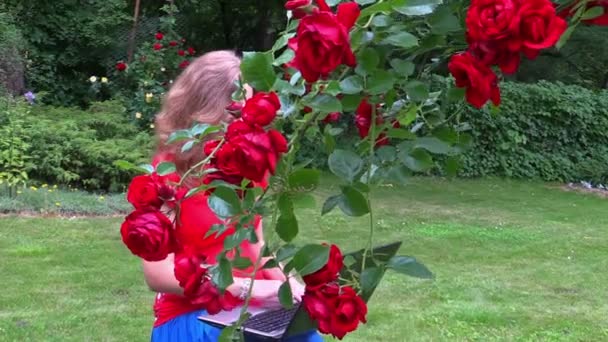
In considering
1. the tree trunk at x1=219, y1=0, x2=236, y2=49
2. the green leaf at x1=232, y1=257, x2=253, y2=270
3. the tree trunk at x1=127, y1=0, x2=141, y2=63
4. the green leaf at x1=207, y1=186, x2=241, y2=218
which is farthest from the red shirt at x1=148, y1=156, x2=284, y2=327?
the tree trunk at x1=219, y1=0, x2=236, y2=49

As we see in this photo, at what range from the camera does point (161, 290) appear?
203 cm

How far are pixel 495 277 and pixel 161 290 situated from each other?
4.11 meters

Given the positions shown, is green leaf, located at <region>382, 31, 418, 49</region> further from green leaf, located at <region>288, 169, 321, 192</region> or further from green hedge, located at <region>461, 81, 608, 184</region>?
green hedge, located at <region>461, 81, 608, 184</region>

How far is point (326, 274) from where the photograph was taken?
113cm

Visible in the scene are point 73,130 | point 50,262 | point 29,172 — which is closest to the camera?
point 50,262

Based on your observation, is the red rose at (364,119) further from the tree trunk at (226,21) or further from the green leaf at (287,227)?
the tree trunk at (226,21)

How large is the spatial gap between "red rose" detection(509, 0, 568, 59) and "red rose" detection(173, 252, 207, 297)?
1.87 ft

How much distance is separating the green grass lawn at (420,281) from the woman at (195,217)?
2228 millimetres

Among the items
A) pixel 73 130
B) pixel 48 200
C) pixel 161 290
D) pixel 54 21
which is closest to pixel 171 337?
pixel 161 290

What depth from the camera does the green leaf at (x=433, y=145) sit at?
1.18m

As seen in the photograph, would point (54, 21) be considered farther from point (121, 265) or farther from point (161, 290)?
point (161, 290)

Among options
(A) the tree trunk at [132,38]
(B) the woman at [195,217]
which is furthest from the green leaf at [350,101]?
(A) the tree trunk at [132,38]

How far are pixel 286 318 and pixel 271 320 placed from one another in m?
0.03

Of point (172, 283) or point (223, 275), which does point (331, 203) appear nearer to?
point (223, 275)
